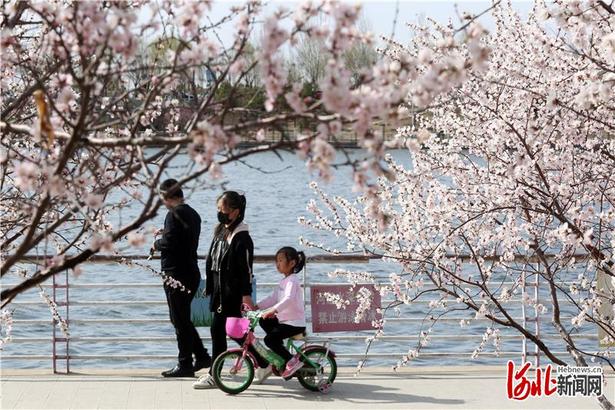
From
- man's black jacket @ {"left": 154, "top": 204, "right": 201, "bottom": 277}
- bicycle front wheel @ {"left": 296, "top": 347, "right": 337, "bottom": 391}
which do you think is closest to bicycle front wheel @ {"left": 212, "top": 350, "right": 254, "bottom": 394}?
bicycle front wheel @ {"left": 296, "top": 347, "right": 337, "bottom": 391}

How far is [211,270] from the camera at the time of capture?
850 cm

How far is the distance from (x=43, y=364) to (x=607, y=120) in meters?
9.56

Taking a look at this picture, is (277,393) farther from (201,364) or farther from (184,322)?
(184,322)

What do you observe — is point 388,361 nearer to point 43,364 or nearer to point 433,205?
point 43,364

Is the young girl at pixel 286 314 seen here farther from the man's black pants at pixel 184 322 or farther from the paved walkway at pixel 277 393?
the man's black pants at pixel 184 322

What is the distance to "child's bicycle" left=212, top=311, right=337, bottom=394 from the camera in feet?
26.8

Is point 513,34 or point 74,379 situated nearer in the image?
point 513,34

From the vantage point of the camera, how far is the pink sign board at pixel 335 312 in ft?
30.0

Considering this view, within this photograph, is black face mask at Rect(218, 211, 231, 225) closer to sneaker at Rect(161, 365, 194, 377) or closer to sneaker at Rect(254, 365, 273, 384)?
sneaker at Rect(254, 365, 273, 384)

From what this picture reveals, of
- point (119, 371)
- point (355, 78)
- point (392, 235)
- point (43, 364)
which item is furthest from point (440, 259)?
point (43, 364)

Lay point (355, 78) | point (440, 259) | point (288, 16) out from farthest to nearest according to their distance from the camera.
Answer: point (440, 259)
point (355, 78)
point (288, 16)

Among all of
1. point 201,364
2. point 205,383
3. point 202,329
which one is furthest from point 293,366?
point 202,329

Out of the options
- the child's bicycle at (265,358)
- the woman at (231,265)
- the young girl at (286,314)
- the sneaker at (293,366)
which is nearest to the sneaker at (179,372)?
the woman at (231,265)

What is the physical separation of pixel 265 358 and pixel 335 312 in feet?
3.84
